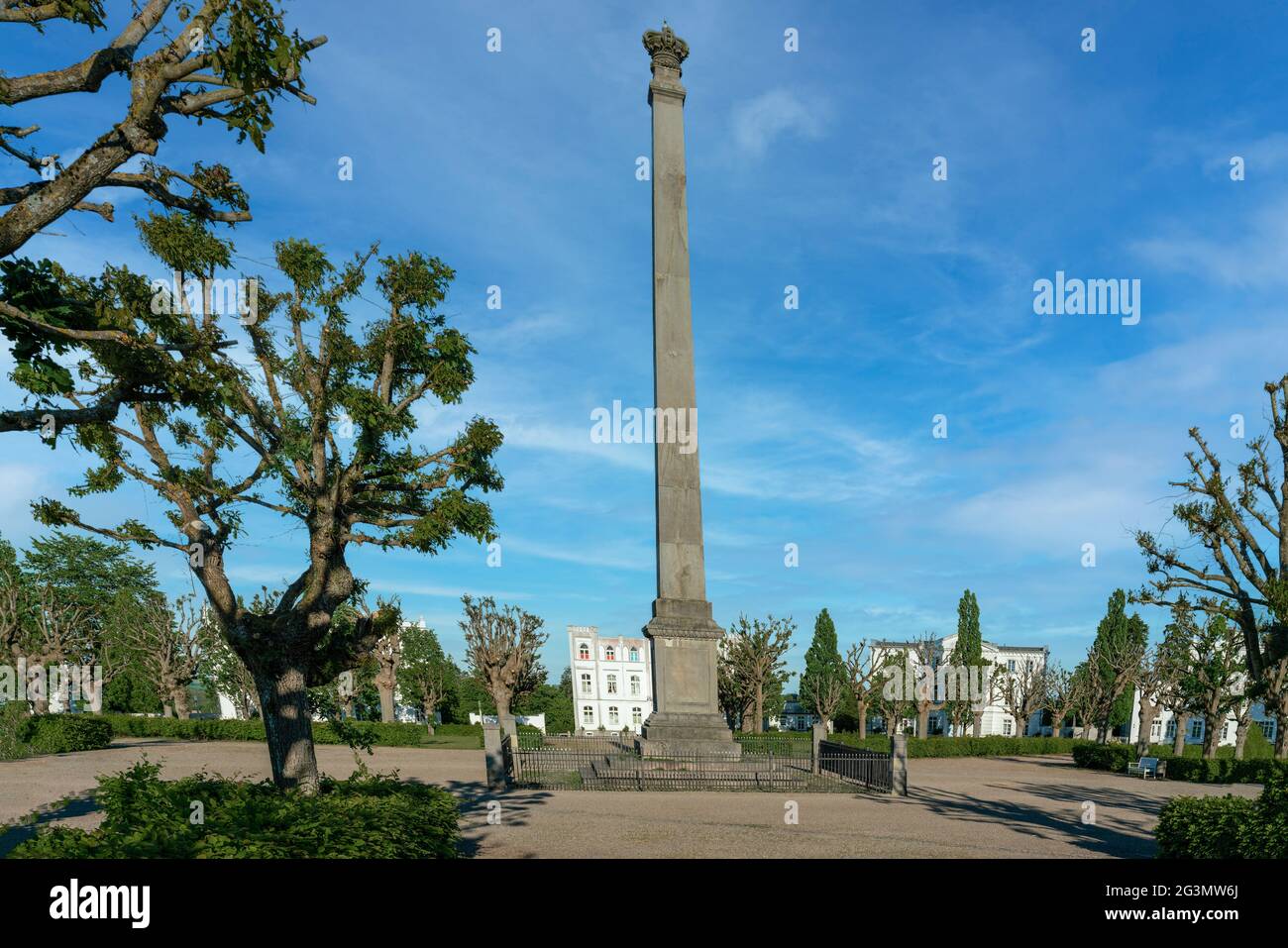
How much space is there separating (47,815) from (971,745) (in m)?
43.4

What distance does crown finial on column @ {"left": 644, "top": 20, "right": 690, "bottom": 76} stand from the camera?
26391mm

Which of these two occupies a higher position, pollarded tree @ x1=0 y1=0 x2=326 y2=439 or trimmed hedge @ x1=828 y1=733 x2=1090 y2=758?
pollarded tree @ x1=0 y1=0 x2=326 y2=439

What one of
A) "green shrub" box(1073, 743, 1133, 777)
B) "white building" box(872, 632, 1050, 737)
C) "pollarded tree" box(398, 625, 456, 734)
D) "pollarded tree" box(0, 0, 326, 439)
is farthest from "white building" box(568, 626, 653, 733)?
"pollarded tree" box(0, 0, 326, 439)

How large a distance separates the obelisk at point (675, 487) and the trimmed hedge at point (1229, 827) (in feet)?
36.9

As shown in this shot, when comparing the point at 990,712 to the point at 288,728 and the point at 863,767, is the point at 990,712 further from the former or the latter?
the point at 288,728

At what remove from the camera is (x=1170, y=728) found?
243 feet

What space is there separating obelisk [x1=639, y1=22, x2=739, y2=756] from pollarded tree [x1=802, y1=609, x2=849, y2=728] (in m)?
32.0

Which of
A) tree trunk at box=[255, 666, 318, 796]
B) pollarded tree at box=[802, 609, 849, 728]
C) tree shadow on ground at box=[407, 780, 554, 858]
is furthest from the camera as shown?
pollarded tree at box=[802, 609, 849, 728]

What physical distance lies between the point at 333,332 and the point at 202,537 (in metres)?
4.23

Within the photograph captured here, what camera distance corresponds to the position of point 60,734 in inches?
1190

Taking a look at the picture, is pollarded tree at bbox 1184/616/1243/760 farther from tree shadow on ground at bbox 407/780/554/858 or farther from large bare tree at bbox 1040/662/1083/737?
tree shadow on ground at bbox 407/780/554/858

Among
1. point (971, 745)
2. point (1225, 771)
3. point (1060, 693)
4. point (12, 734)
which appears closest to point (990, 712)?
point (1060, 693)

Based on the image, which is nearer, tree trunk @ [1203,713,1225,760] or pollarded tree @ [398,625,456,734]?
tree trunk @ [1203,713,1225,760]
